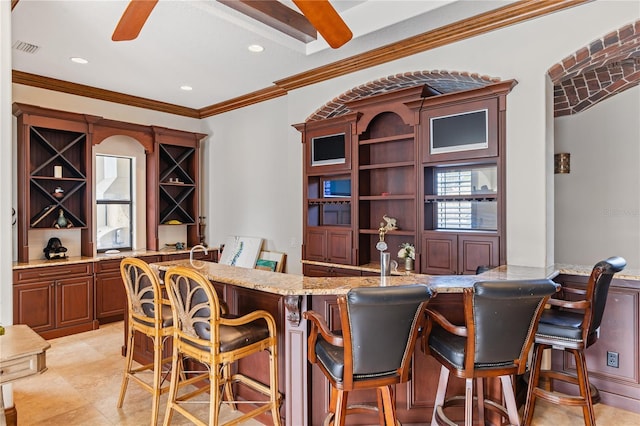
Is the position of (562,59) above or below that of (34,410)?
above

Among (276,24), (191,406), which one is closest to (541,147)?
(276,24)

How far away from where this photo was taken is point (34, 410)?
295 cm

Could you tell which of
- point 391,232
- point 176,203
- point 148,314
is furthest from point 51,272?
point 391,232

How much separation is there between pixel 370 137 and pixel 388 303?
312 centimetres

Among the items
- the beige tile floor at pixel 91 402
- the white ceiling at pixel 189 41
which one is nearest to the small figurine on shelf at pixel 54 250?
the beige tile floor at pixel 91 402

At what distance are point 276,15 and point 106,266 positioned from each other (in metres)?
3.96

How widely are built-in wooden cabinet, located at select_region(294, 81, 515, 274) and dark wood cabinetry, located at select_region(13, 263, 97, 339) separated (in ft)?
9.68

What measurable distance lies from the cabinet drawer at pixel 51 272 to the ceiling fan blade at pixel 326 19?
171 inches

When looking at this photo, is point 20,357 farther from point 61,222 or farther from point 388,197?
point 61,222

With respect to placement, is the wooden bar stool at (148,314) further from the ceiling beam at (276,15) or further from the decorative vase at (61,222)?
the decorative vase at (61,222)

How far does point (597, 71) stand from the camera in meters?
3.80

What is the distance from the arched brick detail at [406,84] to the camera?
378cm

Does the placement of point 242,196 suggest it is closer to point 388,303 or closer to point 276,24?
point 276,24

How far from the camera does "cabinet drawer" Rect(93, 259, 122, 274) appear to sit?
16.5 feet
